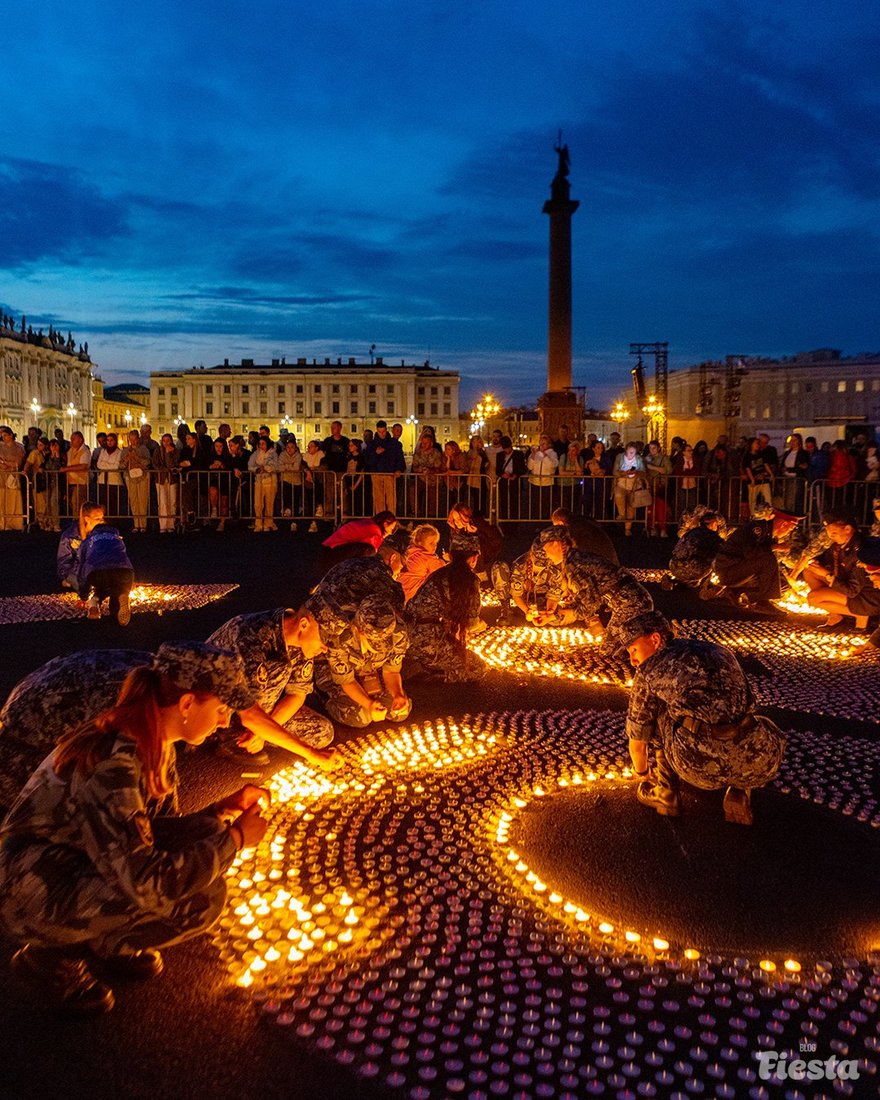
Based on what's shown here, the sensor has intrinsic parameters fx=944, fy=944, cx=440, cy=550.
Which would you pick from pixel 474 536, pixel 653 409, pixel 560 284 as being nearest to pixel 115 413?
pixel 653 409

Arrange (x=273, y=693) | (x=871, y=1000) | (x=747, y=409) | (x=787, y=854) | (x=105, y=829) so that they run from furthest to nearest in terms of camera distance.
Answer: (x=747, y=409)
(x=273, y=693)
(x=787, y=854)
(x=871, y=1000)
(x=105, y=829)

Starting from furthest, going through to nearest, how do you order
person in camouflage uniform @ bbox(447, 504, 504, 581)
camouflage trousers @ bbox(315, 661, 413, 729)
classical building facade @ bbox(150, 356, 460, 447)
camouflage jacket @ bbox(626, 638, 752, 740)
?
classical building facade @ bbox(150, 356, 460, 447) < person in camouflage uniform @ bbox(447, 504, 504, 581) < camouflage trousers @ bbox(315, 661, 413, 729) < camouflage jacket @ bbox(626, 638, 752, 740)

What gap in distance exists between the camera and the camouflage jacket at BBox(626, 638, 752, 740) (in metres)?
4.45

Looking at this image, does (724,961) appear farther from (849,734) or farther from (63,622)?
(63,622)

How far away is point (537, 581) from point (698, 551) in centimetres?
293

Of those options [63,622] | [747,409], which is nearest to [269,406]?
[747,409]

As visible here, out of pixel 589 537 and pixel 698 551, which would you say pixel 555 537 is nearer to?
pixel 589 537

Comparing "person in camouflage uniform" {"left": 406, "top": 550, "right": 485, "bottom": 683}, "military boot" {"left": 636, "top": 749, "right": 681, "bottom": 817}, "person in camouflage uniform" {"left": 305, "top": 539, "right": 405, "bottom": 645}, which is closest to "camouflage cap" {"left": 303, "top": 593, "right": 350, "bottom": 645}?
"person in camouflage uniform" {"left": 305, "top": 539, "right": 405, "bottom": 645}

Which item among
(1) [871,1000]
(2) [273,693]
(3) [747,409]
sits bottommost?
(1) [871,1000]

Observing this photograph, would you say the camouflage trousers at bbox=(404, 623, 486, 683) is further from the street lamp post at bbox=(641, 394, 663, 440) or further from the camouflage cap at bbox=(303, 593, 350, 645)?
the street lamp post at bbox=(641, 394, 663, 440)

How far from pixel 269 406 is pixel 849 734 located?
120 meters

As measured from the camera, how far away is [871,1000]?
3.27 m

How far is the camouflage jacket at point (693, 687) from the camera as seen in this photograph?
4.45m

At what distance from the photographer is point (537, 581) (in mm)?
8844
